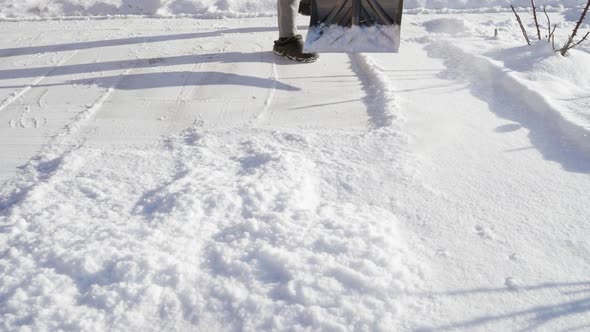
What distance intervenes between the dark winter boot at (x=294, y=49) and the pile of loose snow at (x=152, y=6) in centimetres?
166

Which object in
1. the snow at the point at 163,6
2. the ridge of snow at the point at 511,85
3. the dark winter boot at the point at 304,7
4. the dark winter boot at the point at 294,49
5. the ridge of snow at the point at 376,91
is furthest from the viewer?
the snow at the point at 163,6

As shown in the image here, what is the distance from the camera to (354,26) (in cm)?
316

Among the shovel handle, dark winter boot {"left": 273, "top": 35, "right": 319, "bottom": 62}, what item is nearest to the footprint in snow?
the shovel handle

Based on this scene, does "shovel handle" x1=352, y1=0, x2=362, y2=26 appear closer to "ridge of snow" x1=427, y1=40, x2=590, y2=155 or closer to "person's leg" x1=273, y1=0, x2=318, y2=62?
"person's leg" x1=273, y1=0, x2=318, y2=62

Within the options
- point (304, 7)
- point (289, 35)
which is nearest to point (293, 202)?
point (289, 35)

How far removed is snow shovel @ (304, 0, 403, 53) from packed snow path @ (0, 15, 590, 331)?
21cm

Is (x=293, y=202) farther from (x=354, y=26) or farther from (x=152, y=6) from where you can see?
(x=152, y=6)

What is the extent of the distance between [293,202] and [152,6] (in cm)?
423

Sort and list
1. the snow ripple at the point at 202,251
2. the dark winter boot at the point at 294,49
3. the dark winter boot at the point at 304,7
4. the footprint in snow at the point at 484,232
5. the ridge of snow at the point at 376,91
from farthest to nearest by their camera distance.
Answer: the dark winter boot at the point at 304,7
the dark winter boot at the point at 294,49
the ridge of snow at the point at 376,91
the footprint in snow at the point at 484,232
the snow ripple at the point at 202,251

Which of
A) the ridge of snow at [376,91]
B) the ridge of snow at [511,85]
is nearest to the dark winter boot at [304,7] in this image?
the ridge of snow at [376,91]

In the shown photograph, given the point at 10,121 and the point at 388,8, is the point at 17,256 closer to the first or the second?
the point at 10,121

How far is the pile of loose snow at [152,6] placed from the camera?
17.0ft

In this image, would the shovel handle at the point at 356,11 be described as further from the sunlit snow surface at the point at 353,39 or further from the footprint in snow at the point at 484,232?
the footprint in snow at the point at 484,232

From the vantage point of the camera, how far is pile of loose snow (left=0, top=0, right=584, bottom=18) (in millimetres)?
5180
